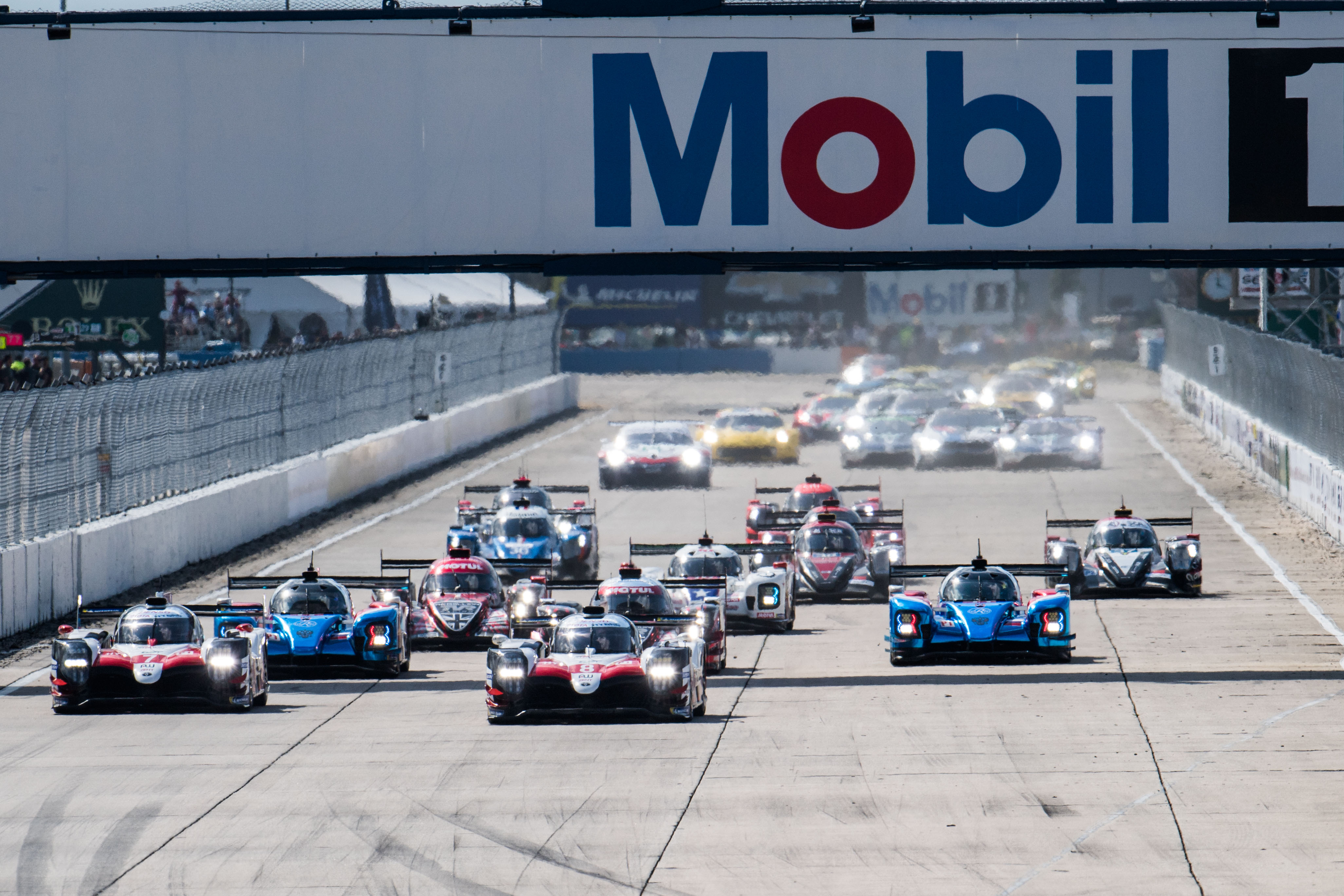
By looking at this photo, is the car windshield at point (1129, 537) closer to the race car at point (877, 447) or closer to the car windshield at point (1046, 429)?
the car windshield at point (1046, 429)

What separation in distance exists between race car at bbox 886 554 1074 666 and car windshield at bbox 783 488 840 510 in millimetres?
10363

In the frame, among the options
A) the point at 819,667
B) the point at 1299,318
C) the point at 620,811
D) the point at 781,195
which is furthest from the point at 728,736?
the point at 1299,318

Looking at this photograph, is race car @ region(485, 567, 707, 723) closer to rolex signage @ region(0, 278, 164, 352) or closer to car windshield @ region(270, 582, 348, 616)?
car windshield @ region(270, 582, 348, 616)

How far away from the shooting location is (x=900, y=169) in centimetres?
2286

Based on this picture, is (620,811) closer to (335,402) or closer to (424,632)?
(424,632)

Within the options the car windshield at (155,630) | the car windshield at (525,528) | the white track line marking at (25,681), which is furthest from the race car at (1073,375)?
the car windshield at (155,630)

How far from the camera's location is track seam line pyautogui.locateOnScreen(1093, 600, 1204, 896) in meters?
13.8

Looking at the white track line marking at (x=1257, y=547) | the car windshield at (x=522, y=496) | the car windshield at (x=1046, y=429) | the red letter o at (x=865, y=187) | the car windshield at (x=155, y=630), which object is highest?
the red letter o at (x=865, y=187)

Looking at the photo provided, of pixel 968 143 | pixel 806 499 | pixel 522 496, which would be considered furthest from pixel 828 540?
pixel 968 143

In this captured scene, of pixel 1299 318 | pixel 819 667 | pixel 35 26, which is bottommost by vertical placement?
pixel 819 667

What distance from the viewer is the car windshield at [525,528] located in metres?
32.2

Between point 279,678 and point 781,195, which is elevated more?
point 781,195

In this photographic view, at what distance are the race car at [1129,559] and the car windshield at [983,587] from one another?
632cm

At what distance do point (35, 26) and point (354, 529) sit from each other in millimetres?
18400
